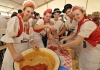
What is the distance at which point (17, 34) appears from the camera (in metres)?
1.10

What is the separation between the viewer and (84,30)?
129 centimetres

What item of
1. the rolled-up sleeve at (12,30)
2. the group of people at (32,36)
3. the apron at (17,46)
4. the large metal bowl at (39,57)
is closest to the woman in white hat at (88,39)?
the group of people at (32,36)

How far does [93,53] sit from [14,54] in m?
1.12

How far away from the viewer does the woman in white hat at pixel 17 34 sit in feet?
3.36

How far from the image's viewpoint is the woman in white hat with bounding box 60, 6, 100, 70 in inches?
Answer: 51.5

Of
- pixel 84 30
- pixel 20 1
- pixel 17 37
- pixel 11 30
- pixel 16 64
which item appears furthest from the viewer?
pixel 20 1

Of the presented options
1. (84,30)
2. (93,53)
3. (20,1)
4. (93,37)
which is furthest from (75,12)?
(20,1)

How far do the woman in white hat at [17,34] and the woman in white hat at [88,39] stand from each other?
1.95 feet

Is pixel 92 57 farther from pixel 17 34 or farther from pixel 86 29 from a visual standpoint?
pixel 17 34

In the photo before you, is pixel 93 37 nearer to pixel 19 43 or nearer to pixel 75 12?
pixel 75 12

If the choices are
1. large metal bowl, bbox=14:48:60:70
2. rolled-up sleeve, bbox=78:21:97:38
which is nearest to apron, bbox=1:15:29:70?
large metal bowl, bbox=14:48:60:70

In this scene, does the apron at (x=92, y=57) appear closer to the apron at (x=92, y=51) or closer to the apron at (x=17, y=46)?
the apron at (x=92, y=51)

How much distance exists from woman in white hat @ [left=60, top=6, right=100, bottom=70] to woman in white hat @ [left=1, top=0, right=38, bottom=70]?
0.59 m

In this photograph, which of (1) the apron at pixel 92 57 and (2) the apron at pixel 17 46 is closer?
(2) the apron at pixel 17 46
